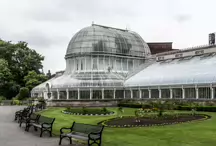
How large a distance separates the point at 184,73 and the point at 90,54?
2290 cm

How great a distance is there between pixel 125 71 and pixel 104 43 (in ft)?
24.1

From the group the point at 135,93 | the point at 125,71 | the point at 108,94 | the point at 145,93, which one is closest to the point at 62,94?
the point at 108,94

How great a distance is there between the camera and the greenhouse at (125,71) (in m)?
43.7

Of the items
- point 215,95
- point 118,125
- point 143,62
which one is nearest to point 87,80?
point 143,62

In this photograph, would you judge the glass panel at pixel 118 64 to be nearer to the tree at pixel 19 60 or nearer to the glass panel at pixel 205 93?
the glass panel at pixel 205 93

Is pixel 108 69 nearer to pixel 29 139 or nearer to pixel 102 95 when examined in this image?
pixel 102 95

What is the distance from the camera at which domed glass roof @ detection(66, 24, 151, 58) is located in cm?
6269

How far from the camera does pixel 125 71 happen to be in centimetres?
6444

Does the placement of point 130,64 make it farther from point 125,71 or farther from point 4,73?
point 4,73

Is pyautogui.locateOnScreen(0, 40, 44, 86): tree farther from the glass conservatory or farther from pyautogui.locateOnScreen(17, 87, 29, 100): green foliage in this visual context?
the glass conservatory

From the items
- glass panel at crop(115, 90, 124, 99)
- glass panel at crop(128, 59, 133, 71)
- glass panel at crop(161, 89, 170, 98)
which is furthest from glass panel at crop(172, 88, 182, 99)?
glass panel at crop(128, 59, 133, 71)

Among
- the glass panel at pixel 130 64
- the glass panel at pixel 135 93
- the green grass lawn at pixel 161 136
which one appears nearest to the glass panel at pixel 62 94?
the glass panel at pixel 135 93

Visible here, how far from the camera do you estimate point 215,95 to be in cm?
3878

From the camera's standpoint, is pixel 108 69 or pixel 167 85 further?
pixel 108 69
